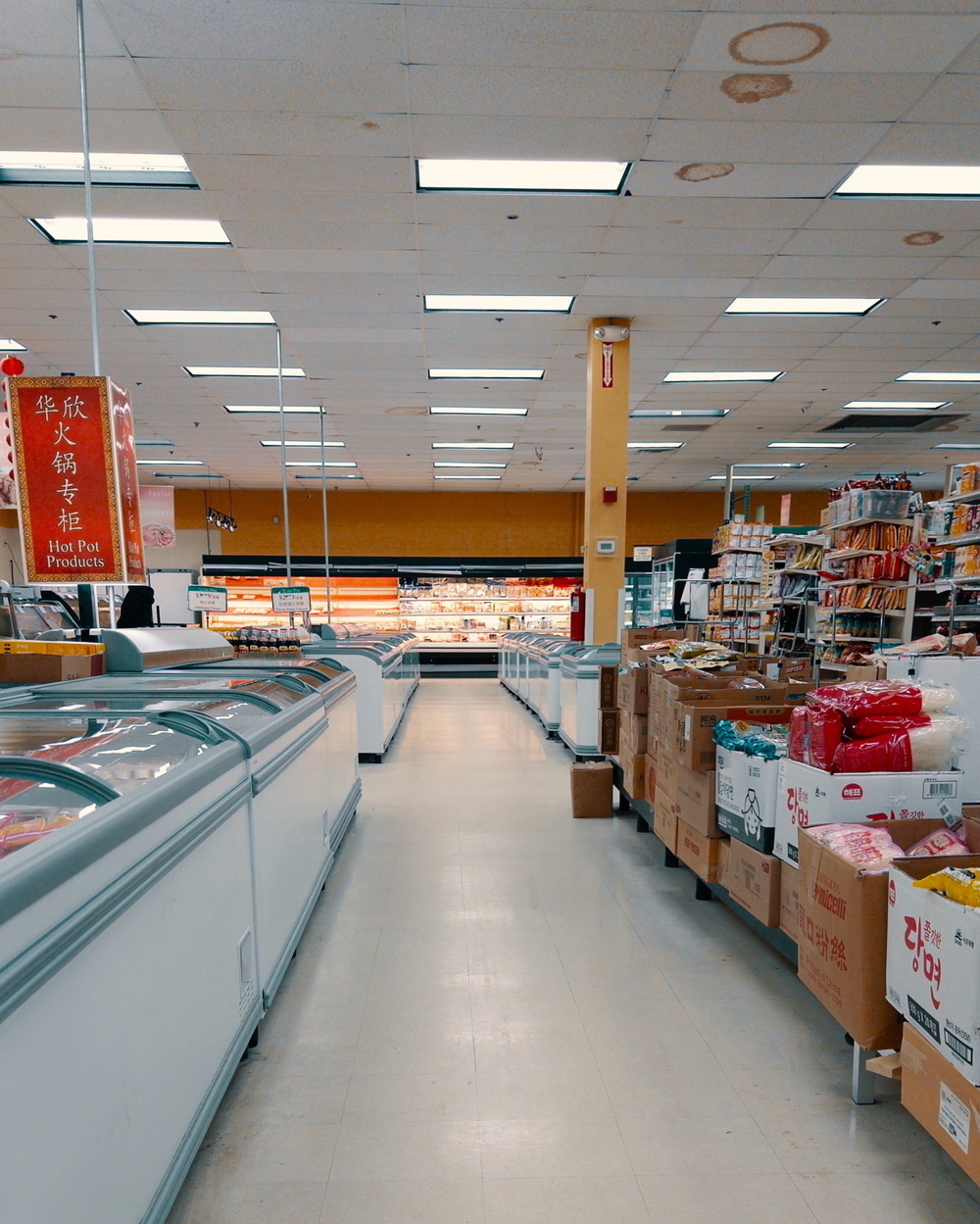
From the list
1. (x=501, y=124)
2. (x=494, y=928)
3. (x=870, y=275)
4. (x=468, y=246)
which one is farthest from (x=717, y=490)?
(x=494, y=928)

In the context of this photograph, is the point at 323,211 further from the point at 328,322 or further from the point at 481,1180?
the point at 481,1180

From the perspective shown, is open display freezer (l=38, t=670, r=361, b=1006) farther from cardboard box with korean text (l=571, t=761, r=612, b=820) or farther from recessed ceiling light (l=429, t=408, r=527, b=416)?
recessed ceiling light (l=429, t=408, r=527, b=416)

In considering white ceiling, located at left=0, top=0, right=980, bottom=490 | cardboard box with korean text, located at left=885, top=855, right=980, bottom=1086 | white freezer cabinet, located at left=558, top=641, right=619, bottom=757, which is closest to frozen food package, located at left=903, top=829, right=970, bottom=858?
cardboard box with korean text, located at left=885, top=855, right=980, bottom=1086

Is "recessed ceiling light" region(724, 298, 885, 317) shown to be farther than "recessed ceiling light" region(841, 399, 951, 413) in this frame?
No

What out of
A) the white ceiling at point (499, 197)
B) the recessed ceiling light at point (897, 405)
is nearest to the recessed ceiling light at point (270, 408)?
the white ceiling at point (499, 197)

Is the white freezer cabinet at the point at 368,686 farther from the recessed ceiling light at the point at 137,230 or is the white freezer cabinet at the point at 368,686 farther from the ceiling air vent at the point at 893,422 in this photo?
the ceiling air vent at the point at 893,422

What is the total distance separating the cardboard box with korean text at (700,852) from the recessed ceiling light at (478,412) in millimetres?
7269

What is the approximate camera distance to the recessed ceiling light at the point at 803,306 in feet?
20.5

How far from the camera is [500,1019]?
243cm

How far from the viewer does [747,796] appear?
8.96 ft

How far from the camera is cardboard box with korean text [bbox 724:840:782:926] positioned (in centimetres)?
253

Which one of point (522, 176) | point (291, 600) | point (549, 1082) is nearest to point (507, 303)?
point (522, 176)

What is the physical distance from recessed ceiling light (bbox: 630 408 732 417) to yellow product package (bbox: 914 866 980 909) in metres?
8.84

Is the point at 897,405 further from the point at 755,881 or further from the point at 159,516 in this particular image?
the point at 159,516
